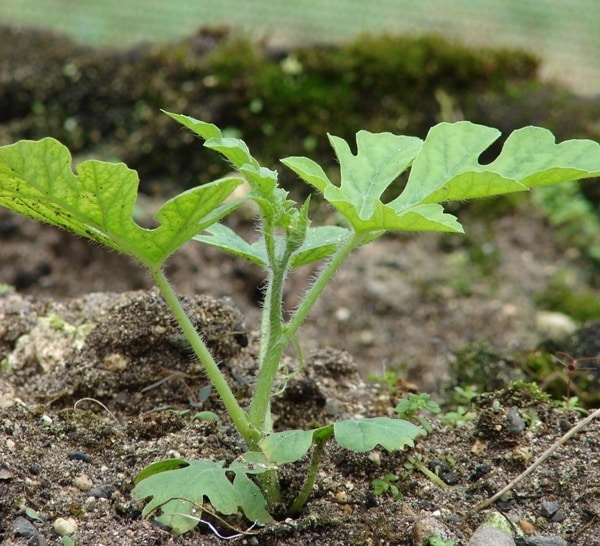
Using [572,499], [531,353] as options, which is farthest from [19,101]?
[572,499]

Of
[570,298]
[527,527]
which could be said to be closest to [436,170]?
[527,527]

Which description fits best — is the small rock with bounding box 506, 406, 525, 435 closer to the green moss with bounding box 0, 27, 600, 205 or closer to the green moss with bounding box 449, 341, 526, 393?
the green moss with bounding box 449, 341, 526, 393

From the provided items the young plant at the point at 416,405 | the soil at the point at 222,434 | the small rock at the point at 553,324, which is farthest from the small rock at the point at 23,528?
the small rock at the point at 553,324

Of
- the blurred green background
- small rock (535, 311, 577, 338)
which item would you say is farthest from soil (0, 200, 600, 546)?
the blurred green background

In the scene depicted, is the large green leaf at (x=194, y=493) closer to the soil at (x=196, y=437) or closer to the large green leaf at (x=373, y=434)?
the soil at (x=196, y=437)

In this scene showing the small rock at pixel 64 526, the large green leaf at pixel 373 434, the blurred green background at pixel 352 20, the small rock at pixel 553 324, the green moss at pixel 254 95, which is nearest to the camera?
the large green leaf at pixel 373 434

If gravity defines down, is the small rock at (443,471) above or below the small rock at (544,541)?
below

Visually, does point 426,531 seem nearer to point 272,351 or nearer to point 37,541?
point 272,351
